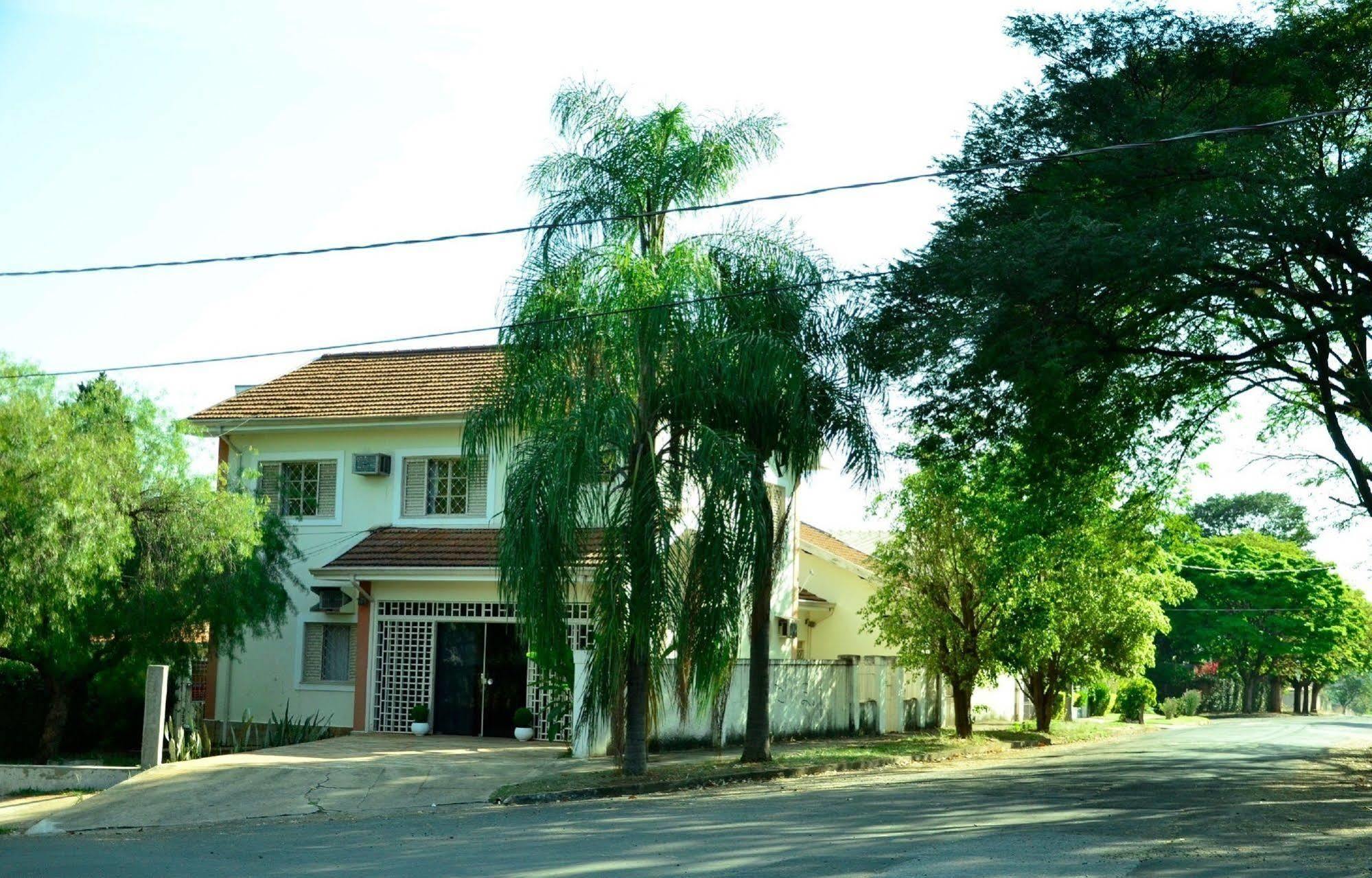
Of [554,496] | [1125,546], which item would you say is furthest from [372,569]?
[1125,546]

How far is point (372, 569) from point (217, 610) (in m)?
3.21

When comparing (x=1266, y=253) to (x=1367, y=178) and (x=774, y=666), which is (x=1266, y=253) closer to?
(x=1367, y=178)

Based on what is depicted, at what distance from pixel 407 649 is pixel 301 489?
15.4ft

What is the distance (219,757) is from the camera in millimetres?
21094

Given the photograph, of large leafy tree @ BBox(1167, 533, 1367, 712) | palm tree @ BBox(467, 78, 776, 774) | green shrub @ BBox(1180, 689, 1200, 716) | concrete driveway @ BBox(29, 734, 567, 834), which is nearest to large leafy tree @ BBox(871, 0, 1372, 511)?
palm tree @ BBox(467, 78, 776, 774)

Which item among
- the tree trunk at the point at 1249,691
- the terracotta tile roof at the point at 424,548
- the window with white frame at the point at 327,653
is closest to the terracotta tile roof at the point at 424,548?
the terracotta tile roof at the point at 424,548

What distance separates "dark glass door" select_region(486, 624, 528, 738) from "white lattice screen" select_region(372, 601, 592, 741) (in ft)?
1.01

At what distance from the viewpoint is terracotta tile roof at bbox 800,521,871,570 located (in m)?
36.5

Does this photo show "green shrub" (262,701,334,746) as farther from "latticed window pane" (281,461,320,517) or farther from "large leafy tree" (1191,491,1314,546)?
"large leafy tree" (1191,491,1314,546)

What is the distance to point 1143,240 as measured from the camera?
15133mm

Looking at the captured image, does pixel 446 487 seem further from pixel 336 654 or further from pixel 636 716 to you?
pixel 636 716

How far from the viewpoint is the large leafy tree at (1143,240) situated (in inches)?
607

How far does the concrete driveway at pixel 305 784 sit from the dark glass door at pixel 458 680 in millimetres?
2582

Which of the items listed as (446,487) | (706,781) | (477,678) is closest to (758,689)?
(706,781)
